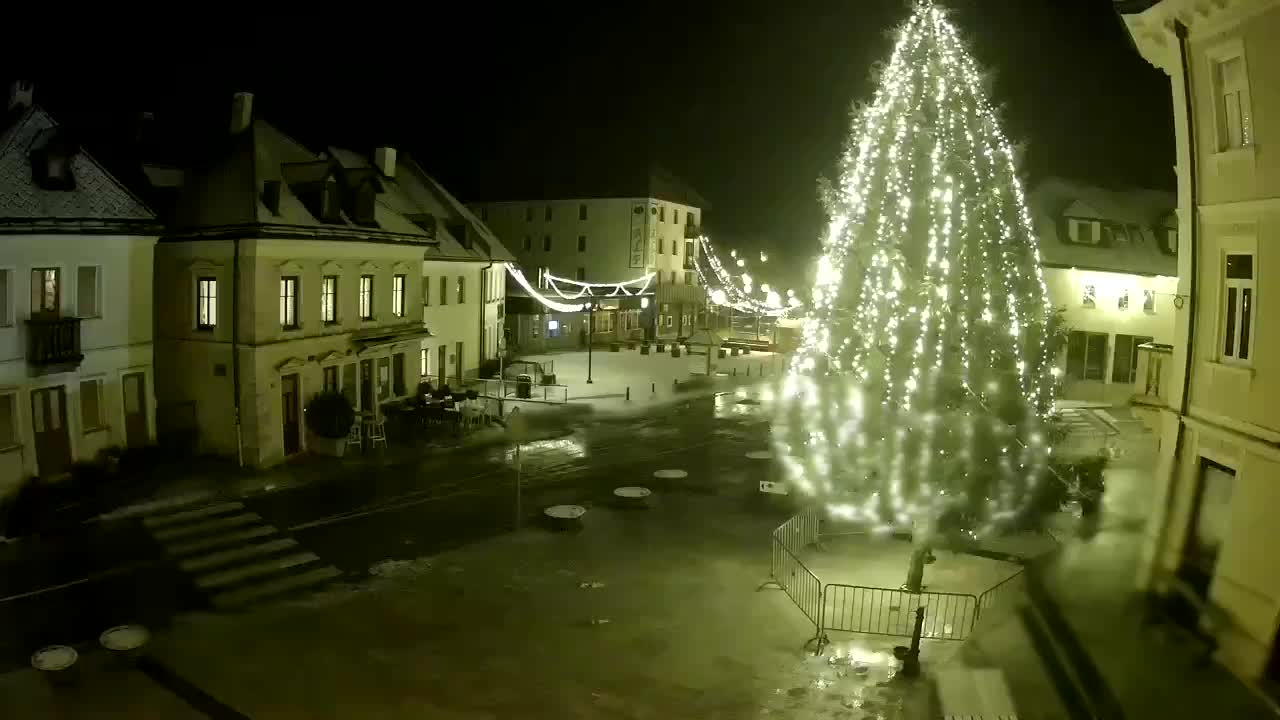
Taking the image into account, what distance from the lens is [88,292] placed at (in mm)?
23234

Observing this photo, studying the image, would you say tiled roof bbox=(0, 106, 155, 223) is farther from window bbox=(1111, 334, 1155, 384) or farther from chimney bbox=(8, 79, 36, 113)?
window bbox=(1111, 334, 1155, 384)

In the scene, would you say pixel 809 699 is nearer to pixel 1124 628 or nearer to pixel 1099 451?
pixel 1124 628

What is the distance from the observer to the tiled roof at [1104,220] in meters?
39.9

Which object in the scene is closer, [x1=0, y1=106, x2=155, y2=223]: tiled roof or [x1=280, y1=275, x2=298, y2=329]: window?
[x1=0, y1=106, x2=155, y2=223]: tiled roof

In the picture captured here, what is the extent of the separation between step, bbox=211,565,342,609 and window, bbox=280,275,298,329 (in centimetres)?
1063

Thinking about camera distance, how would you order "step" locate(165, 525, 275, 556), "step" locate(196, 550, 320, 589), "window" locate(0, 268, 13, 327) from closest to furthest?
"step" locate(196, 550, 320, 589) → "step" locate(165, 525, 275, 556) → "window" locate(0, 268, 13, 327)

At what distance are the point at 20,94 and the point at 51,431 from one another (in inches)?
354

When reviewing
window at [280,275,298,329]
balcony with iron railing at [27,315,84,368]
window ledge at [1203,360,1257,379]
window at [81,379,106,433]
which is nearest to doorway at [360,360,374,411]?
window at [280,275,298,329]

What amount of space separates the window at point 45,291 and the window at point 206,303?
12.1 feet

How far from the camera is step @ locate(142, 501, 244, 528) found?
20.0 m

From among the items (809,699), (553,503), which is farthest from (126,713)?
(553,503)

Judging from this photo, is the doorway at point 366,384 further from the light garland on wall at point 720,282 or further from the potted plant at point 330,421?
the light garland on wall at point 720,282

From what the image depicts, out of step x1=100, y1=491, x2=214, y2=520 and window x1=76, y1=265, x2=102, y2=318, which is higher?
window x1=76, y1=265, x2=102, y2=318

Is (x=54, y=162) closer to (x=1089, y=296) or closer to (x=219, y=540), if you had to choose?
(x=219, y=540)
